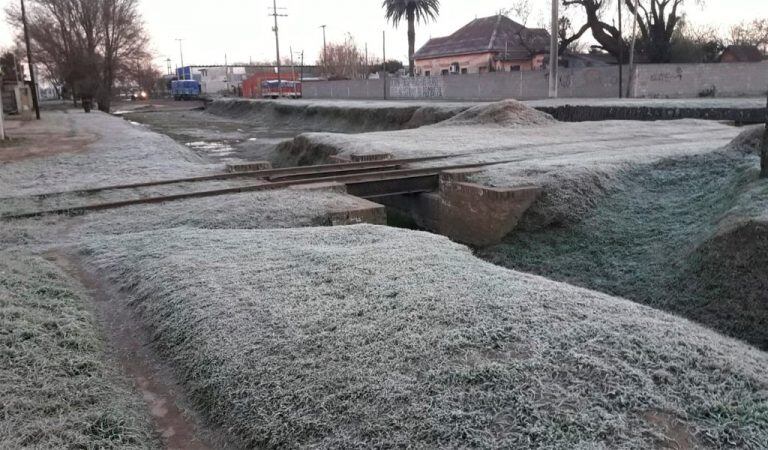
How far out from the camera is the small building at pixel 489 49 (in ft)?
163

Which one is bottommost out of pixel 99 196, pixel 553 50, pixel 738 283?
pixel 738 283

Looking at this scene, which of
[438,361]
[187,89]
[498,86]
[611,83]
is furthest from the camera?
[187,89]

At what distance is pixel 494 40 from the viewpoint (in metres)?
52.4

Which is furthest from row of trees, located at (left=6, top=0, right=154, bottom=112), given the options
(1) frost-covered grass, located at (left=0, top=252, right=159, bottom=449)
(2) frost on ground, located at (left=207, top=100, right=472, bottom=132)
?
(1) frost-covered grass, located at (left=0, top=252, right=159, bottom=449)

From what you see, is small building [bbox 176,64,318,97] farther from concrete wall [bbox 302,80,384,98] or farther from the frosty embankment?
the frosty embankment

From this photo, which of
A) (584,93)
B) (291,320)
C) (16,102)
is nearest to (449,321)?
(291,320)

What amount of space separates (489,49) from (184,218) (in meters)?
48.1

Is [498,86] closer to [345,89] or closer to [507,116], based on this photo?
[507,116]

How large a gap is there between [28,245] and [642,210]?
26.6 feet

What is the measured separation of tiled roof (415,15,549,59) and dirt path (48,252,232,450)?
45.7 meters

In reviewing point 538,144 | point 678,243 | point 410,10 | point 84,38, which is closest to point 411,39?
point 410,10

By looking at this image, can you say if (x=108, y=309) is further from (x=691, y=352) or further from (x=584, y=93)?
(x=584, y=93)

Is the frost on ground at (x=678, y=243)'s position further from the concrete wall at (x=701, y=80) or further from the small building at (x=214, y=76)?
the small building at (x=214, y=76)

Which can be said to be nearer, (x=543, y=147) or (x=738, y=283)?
(x=738, y=283)
